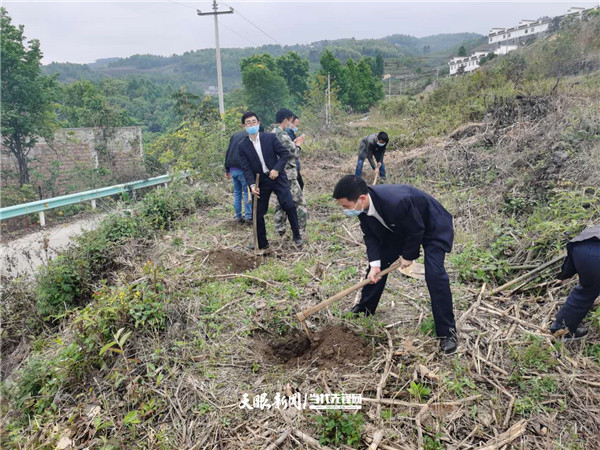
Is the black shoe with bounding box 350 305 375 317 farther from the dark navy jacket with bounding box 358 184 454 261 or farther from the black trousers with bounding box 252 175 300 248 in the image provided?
the black trousers with bounding box 252 175 300 248

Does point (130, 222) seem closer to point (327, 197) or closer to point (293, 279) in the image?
point (293, 279)

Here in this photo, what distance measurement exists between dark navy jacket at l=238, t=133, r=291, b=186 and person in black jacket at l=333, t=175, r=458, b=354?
96.4 inches

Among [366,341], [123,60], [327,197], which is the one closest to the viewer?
[366,341]

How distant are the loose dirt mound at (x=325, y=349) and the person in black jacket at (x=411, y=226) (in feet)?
1.96

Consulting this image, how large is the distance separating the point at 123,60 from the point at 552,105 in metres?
171

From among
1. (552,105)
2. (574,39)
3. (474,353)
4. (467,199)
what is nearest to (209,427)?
(474,353)

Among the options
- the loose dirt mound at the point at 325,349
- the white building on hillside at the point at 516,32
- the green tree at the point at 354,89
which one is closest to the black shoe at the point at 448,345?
the loose dirt mound at the point at 325,349

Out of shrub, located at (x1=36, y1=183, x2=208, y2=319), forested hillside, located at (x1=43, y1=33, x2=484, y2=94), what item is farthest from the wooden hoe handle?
forested hillside, located at (x1=43, y1=33, x2=484, y2=94)

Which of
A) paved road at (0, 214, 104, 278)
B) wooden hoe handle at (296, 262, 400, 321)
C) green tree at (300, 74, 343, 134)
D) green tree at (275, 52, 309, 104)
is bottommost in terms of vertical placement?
paved road at (0, 214, 104, 278)

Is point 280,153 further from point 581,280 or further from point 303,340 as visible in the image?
point 581,280

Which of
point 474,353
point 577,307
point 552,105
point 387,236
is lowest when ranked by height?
point 474,353

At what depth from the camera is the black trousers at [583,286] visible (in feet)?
9.95

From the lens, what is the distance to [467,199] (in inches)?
270

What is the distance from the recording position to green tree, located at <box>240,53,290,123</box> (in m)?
38.5
